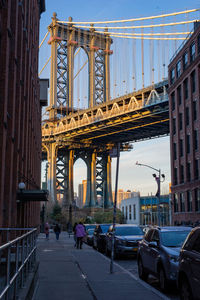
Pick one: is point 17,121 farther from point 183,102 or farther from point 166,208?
point 166,208

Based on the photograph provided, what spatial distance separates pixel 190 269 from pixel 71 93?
3369 inches

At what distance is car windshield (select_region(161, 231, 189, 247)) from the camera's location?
11.3 m

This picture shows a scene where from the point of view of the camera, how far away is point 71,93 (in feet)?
300

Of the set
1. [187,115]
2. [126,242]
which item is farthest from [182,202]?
[126,242]

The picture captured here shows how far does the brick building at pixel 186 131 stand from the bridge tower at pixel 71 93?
1570 inches

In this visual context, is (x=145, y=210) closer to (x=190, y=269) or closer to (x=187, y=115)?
(x=187, y=115)

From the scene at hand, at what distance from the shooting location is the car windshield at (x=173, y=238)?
447 inches

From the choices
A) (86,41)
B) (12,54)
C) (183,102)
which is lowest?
(12,54)

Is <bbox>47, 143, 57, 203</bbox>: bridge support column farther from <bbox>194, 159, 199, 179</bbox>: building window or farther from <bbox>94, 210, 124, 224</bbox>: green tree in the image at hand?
<bbox>194, 159, 199, 179</bbox>: building window

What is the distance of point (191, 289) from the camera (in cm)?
737

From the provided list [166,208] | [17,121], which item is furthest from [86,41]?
[17,121]

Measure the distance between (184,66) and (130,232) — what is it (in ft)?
101

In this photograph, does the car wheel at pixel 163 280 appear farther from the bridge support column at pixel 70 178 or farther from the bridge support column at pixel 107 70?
the bridge support column at pixel 70 178

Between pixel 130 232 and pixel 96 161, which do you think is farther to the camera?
pixel 96 161
